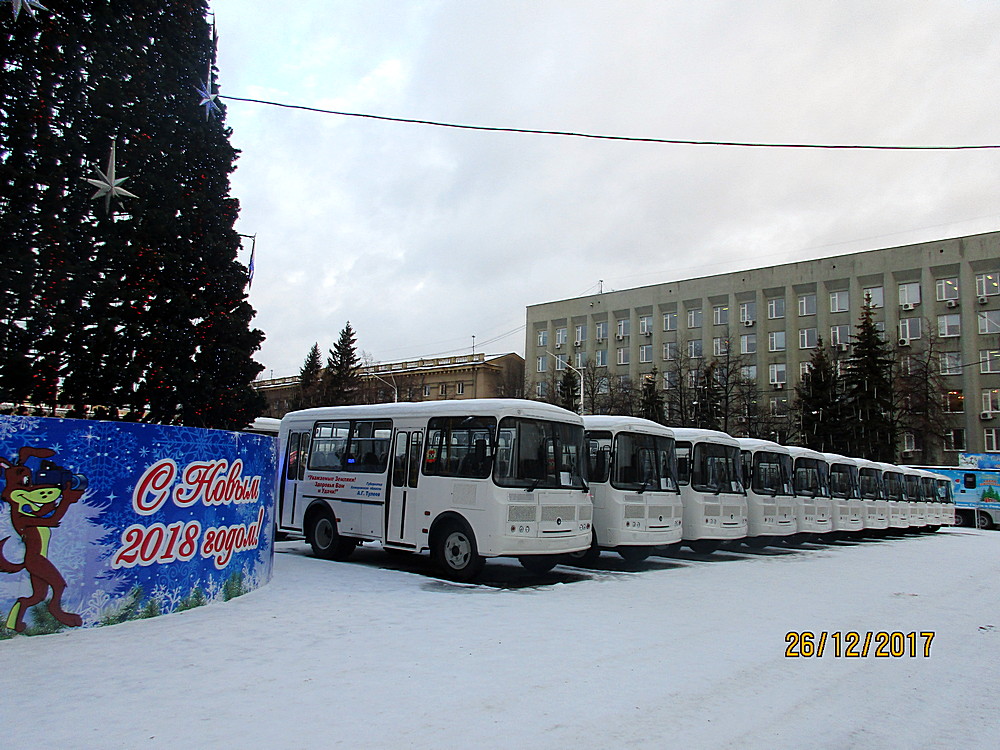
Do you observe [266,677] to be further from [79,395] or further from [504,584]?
[79,395]

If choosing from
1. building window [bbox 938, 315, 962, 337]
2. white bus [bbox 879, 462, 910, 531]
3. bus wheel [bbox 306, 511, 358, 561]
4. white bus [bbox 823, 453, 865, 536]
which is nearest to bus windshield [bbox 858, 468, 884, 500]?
white bus [bbox 823, 453, 865, 536]

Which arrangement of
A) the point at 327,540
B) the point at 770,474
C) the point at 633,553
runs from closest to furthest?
the point at 327,540 → the point at 633,553 → the point at 770,474

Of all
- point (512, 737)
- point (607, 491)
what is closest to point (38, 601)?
point (512, 737)

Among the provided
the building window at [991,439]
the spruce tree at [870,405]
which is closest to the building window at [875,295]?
the spruce tree at [870,405]

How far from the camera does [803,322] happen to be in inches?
2527

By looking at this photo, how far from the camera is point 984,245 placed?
55656mm

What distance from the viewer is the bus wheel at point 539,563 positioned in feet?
43.9

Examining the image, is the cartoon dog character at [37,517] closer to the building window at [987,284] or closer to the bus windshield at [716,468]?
the bus windshield at [716,468]

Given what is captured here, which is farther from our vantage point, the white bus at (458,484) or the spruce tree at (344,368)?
the spruce tree at (344,368)

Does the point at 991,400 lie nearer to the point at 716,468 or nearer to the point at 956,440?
the point at 956,440

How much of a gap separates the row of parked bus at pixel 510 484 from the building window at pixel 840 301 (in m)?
47.7

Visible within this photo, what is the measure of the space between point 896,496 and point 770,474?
550 inches

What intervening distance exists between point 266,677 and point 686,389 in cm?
5602
